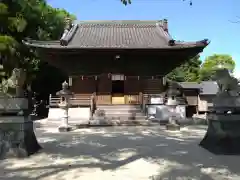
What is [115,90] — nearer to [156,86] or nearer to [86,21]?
[156,86]

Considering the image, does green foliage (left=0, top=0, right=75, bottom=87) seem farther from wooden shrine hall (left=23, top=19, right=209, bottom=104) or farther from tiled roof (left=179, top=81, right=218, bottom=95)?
tiled roof (left=179, top=81, right=218, bottom=95)

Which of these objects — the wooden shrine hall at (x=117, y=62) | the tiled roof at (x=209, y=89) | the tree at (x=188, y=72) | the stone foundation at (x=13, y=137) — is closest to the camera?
the stone foundation at (x=13, y=137)

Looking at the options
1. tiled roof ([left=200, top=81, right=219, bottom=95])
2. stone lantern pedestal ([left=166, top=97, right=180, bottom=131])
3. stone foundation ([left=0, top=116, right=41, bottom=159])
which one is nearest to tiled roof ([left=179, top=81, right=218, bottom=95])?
tiled roof ([left=200, top=81, right=219, bottom=95])

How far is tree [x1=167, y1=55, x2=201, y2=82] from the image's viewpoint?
43.2 m

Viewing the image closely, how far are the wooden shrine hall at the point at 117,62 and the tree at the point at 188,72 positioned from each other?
73.5ft

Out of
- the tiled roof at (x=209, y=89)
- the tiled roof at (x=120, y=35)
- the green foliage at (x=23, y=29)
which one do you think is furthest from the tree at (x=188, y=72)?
the green foliage at (x=23, y=29)

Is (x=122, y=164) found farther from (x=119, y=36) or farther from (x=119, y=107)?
(x=119, y=36)

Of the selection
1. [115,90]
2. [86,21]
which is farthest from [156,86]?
[86,21]

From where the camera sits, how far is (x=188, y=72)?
44594 millimetres

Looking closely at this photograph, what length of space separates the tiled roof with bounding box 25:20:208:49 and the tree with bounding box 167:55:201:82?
761 inches

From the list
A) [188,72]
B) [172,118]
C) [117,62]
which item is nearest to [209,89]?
[117,62]

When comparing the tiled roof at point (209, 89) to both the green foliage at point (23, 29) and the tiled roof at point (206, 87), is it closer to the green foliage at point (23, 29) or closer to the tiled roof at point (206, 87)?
the tiled roof at point (206, 87)

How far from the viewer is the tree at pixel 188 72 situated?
1700 inches

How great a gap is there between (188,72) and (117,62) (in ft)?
90.1
